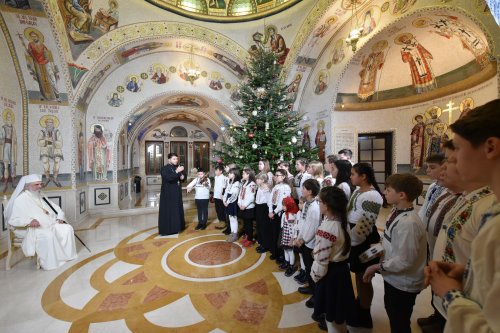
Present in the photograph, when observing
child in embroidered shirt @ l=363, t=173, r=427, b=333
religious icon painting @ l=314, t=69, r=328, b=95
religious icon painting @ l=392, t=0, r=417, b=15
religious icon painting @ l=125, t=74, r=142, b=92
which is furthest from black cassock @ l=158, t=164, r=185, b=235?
religious icon painting @ l=392, t=0, r=417, b=15

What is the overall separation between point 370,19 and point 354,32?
148 centimetres

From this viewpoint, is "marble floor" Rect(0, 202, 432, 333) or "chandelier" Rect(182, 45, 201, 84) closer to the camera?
"marble floor" Rect(0, 202, 432, 333)

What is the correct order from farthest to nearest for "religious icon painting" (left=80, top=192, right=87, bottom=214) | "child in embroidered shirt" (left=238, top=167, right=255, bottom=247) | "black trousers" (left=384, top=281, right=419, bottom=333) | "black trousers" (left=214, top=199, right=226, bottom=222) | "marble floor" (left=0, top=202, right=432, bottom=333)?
"religious icon painting" (left=80, top=192, right=87, bottom=214) < "black trousers" (left=214, top=199, right=226, bottom=222) < "child in embroidered shirt" (left=238, top=167, right=255, bottom=247) < "marble floor" (left=0, top=202, right=432, bottom=333) < "black trousers" (left=384, top=281, right=419, bottom=333)

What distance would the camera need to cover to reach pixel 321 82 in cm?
915

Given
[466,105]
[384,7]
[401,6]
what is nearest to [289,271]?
[466,105]

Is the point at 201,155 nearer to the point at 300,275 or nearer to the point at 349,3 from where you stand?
the point at 349,3

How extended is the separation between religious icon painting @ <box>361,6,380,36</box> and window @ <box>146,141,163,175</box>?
1719 cm

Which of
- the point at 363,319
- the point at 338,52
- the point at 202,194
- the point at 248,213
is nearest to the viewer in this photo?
the point at 363,319

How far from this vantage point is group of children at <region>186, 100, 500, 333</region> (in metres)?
0.79

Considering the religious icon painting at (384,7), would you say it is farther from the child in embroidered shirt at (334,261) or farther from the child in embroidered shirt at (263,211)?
the child in embroidered shirt at (334,261)

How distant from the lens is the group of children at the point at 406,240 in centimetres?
79

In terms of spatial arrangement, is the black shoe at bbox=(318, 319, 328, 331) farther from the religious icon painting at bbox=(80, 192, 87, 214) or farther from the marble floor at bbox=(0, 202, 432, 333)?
the religious icon painting at bbox=(80, 192, 87, 214)

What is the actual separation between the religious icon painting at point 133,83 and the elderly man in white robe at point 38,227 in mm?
5907

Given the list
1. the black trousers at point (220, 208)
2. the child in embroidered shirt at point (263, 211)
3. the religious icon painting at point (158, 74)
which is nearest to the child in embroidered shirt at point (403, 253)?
the child in embroidered shirt at point (263, 211)
